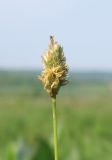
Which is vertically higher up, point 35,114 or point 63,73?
point 63,73

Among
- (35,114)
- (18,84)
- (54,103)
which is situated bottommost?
(18,84)

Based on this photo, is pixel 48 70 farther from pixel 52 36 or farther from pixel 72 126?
pixel 72 126

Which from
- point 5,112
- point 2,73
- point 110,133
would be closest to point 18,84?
point 2,73

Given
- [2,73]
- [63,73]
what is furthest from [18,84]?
[63,73]

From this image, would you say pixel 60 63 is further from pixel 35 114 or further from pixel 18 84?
pixel 18 84

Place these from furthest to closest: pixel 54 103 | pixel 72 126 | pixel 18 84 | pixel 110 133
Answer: pixel 18 84 < pixel 72 126 < pixel 110 133 < pixel 54 103

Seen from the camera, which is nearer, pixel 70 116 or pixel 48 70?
pixel 48 70

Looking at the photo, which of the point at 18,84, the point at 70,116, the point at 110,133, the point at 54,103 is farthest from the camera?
the point at 18,84
